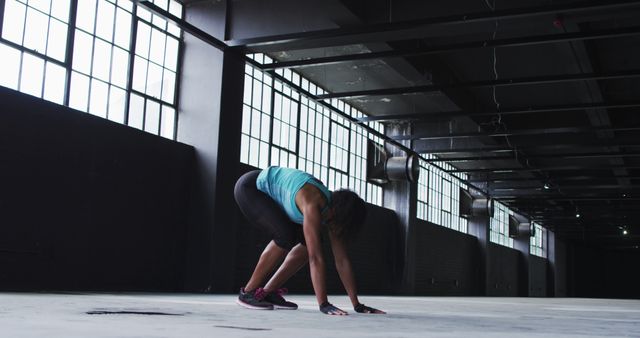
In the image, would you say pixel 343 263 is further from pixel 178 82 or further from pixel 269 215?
pixel 178 82

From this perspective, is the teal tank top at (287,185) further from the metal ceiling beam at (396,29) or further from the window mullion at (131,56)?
→ the window mullion at (131,56)

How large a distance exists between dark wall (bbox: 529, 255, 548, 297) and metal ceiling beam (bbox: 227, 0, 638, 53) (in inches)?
881

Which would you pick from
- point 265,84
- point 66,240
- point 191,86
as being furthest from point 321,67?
point 66,240

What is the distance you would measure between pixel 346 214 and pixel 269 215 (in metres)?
0.54

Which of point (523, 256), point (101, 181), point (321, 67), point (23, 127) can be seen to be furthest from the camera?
point (523, 256)

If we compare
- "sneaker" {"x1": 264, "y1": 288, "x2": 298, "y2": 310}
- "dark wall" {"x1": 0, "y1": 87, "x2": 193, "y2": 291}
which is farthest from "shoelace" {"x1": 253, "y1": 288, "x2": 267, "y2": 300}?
"dark wall" {"x1": 0, "y1": 87, "x2": 193, "y2": 291}

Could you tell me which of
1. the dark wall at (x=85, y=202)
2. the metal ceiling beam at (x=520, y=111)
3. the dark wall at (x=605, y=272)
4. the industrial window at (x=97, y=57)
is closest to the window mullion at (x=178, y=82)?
the industrial window at (x=97, y=57)

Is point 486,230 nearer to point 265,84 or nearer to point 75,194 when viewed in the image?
point 265,84

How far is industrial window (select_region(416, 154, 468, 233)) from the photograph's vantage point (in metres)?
18.8

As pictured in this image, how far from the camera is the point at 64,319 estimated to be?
8.63ft

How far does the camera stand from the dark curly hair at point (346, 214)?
12.8 ft

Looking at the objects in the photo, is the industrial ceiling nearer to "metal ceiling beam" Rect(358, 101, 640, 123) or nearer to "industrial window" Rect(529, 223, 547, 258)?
"metal ceiling beam" Rect(358, 101, 640, 123)

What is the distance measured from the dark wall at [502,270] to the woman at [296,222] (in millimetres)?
19532

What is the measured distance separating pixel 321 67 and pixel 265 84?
1.32 metres
